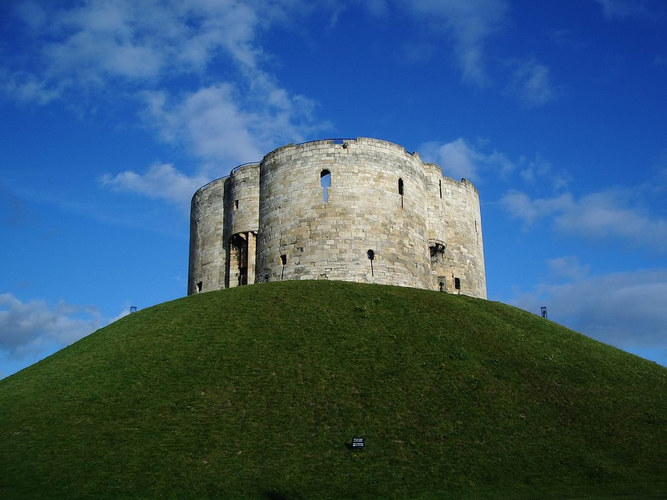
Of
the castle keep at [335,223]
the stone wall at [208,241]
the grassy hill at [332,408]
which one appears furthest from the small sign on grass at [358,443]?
the stone wall at [208,241]

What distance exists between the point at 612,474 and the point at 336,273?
21211mm

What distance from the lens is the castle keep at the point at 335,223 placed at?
41094 millimetres

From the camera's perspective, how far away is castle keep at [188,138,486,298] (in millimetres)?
41094

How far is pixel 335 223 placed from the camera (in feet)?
136

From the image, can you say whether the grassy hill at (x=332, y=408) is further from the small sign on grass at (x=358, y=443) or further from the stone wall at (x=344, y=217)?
the stone wall at (x=344, y=217)

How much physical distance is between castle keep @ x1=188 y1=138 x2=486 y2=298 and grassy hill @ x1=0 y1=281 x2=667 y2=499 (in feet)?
16.7

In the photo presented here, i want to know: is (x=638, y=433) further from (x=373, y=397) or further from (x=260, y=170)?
(x=260, y=170)

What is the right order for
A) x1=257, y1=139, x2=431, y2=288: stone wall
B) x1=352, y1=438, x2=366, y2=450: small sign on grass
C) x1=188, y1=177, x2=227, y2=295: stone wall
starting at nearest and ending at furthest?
x1=352, y1=438, x2=366, y2=450: small sign on grass < x1=257, y1=139, x2=431, y2=288: stone wall < x1=188, y1=177, x2=227, y2=295: stone wall

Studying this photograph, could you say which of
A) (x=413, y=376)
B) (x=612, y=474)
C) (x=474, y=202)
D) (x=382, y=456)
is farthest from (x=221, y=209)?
(x=612, y=474)

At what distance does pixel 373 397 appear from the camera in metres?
26.3

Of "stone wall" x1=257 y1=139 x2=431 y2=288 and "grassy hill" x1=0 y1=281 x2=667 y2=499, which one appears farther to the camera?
"stone wall" x1=257 y1=139 x2=431 y2=288

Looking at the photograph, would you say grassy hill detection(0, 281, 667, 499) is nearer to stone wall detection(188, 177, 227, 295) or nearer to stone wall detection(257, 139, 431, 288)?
stone wall detection(257, 139, 431, 288)

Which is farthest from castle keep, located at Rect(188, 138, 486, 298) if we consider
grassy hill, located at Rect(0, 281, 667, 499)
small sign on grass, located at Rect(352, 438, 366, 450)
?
small sign on grass, located at Rect(352, 438, 366, 450)

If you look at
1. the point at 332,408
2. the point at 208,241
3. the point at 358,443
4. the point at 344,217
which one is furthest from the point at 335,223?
the point at 358,443
